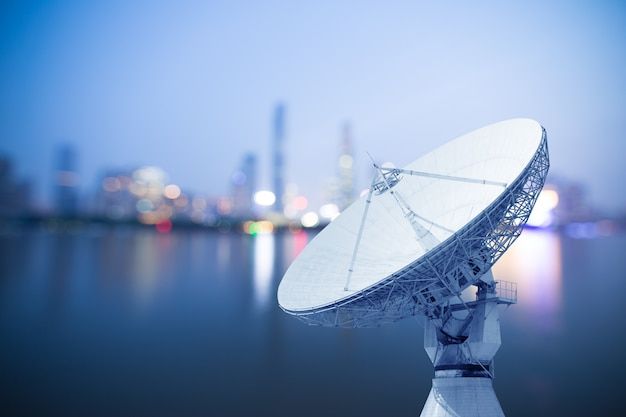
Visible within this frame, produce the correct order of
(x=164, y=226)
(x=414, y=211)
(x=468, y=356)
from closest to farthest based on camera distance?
(x=468, y=356) < (x=414, y=211) < (x=164, y=226)

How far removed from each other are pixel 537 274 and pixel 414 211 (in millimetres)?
42137

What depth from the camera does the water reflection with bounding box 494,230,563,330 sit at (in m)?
58.3

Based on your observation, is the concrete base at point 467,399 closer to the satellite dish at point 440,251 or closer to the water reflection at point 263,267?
the satellite dish at point 440,251

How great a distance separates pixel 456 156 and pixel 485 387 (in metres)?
8.09

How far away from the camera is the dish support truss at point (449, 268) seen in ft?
79.2

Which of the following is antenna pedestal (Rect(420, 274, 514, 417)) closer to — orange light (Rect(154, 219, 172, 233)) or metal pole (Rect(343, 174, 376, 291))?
metal pole (Rect(343, 174, 376, 291))

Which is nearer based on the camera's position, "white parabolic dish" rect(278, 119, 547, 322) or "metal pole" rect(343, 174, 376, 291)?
"white parabolic dish" rect(278, 119, 547, 322)

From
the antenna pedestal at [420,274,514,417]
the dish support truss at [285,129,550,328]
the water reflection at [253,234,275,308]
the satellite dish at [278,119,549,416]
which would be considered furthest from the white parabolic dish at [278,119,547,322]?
the water reflection at [253,234,275,308]

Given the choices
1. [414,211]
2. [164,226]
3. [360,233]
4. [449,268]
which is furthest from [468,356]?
[164,226]

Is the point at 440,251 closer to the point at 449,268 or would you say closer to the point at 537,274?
the point at 449,268

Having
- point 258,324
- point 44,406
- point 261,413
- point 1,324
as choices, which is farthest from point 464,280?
point 1,324

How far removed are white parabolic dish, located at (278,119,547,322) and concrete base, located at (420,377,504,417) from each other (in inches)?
176

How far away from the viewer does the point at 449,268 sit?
25188 mm

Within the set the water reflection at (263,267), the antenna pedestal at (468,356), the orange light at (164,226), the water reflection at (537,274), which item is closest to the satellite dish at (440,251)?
the antenna pedestal at (468,356)
